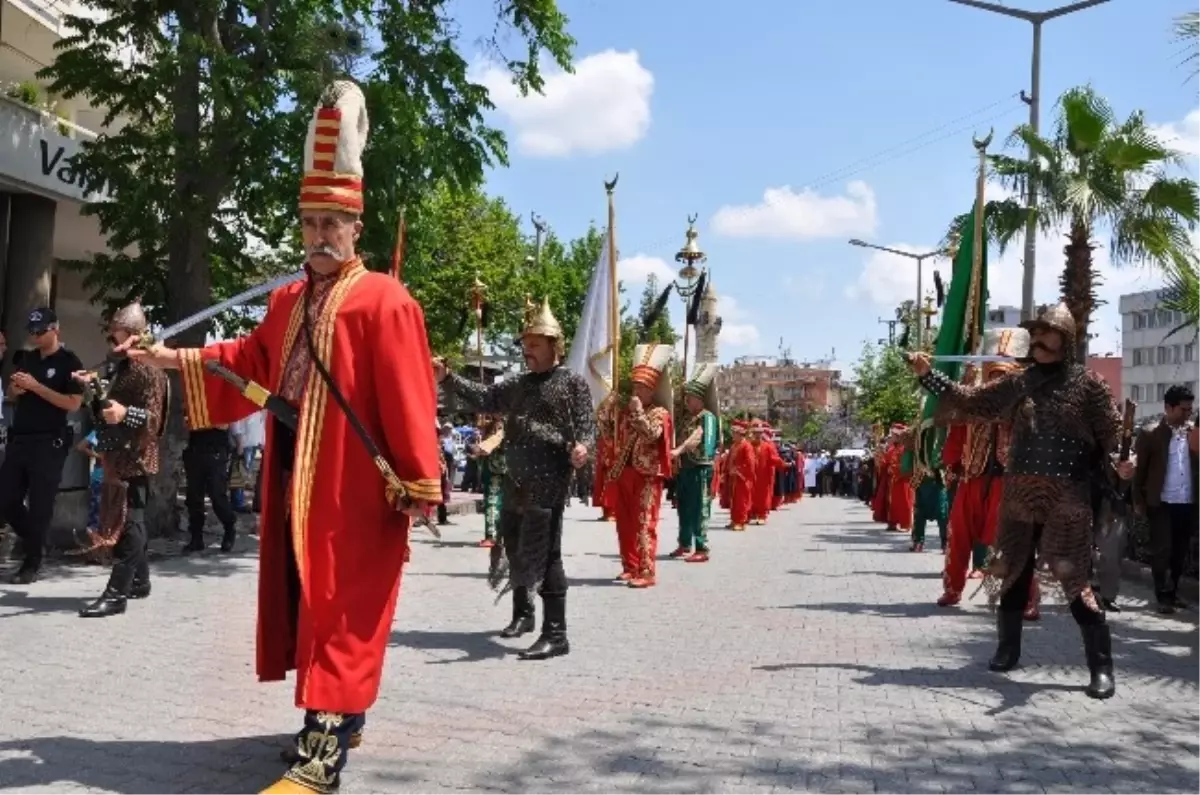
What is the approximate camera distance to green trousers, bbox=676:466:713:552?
1507 cm

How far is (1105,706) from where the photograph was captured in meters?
6.68

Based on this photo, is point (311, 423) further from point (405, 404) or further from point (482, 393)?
point (482, 393)

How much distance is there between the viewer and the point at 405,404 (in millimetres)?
4688

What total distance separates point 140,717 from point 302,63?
8184 millimetres

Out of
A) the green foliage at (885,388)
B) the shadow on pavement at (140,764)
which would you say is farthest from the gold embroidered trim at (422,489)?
the green foliage at (885,388)

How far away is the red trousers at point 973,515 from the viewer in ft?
31.9

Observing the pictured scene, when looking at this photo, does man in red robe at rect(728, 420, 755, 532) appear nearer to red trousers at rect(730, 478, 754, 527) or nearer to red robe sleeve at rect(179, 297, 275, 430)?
red trousers at rect(730, 478, 754, 527)

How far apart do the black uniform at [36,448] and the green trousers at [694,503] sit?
728 cm

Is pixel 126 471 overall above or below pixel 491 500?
above

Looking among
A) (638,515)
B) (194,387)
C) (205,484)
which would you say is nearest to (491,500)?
(205,484)

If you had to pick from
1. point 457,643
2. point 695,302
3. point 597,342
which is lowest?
point 457,643

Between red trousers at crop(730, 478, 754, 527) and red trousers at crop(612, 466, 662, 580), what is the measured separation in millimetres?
10323

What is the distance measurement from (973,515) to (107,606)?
20.5 ft

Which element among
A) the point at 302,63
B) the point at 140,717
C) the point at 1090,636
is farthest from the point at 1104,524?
the point at 302,63
